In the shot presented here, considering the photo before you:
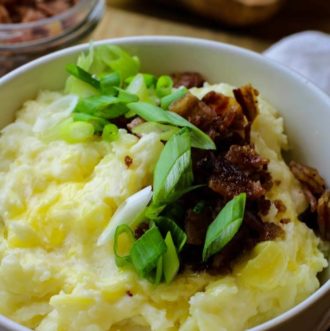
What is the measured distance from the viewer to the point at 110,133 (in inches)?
70.9

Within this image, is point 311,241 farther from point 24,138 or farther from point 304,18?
point 304,18

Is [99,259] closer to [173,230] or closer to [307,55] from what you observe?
[173,230]

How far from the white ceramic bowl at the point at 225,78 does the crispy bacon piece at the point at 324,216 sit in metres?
0.16

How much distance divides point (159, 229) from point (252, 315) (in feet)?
1.01

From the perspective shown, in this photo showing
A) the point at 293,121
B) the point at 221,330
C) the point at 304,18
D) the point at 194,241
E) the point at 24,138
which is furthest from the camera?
the point at 304,18

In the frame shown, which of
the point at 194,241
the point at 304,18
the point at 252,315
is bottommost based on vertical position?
the point at 304,18

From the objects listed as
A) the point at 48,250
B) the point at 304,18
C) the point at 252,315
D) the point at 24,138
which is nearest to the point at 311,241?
the point at 252,315

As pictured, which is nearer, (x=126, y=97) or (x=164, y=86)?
(x=126, y=97)

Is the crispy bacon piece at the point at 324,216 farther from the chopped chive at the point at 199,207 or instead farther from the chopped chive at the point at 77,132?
the chopped chive at the point at 77,132

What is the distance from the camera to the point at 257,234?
5.38 feet

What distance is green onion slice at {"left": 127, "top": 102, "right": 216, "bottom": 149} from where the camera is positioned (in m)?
1.73

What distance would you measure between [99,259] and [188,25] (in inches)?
86.0

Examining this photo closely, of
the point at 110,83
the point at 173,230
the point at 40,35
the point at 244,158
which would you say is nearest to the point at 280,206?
the point at 244,158

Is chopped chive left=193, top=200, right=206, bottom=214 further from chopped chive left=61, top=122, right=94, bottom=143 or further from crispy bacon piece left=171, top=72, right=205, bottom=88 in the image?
crispy bacon piece left=171, top=72, right=205, bottom=88
